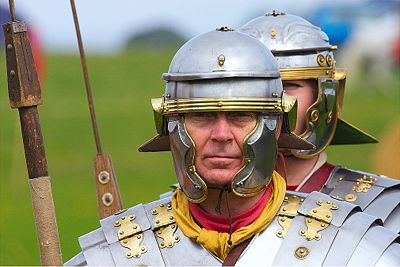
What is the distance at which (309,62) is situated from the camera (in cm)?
1307

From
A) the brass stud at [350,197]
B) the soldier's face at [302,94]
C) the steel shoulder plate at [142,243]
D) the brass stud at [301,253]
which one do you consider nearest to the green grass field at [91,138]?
the soldier's face at [302,94]

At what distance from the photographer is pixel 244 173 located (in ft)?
32.7

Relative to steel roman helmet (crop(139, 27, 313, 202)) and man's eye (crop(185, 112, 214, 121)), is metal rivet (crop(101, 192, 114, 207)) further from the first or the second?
man's eye (crop(185, 112, 214, 121))

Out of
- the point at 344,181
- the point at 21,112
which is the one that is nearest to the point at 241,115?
the point at 21,112

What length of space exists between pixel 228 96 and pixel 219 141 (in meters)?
0.22

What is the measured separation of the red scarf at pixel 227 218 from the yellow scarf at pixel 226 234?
0.9 inches

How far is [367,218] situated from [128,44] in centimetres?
6229

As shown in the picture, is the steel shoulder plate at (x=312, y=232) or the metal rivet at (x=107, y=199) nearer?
the steel shoulder plate at (x=312, y=232)

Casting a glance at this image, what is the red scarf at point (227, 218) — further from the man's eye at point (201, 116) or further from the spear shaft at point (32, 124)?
the spear shaft at point (32, 124)

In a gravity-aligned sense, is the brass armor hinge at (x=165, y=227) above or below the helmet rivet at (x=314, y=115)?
above

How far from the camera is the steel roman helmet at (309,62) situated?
13.0 m

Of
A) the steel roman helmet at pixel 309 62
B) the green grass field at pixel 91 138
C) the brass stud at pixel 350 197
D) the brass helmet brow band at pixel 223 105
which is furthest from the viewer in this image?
the green grass field at pixel 91 138

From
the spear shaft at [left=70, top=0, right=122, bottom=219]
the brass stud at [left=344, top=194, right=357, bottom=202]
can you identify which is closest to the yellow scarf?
the spear shaft at [left=70, top=0, right=122, bottom=219]

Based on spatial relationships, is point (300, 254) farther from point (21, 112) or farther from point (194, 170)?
point (21, 112)
